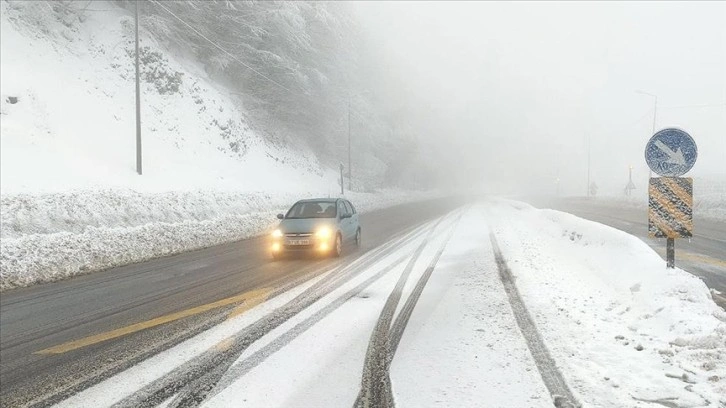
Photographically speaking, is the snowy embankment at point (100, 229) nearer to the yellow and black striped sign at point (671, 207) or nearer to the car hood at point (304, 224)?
the car hood at point (304, 224)

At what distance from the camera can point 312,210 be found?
1269 cm

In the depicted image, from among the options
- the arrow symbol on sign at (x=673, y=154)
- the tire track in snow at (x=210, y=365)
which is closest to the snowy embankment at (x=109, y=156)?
the tire track in snow at (x=210, y=365)

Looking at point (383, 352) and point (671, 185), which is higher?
point (671, 185)

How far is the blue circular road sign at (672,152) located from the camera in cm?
690

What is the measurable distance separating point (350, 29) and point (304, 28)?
10.3 m

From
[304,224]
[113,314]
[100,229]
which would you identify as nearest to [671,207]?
[304,224]

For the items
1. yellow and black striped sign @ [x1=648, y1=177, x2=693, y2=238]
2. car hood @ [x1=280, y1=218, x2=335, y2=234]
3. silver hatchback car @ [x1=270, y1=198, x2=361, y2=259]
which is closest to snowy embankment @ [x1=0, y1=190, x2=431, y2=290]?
silver hatchback car @ [x1=270, y1=198, x2=361, y2=259]

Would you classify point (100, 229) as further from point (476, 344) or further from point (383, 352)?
point (476, 344)

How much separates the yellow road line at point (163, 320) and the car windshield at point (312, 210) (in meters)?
4.80

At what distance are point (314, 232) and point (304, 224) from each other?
44 cm

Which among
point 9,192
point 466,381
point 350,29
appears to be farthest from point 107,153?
point 350,29

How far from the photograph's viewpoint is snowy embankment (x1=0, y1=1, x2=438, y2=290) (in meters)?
11.9

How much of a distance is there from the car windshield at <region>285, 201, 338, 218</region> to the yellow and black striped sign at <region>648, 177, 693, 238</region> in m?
7.38

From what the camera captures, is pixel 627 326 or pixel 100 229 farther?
pixel 100 229
